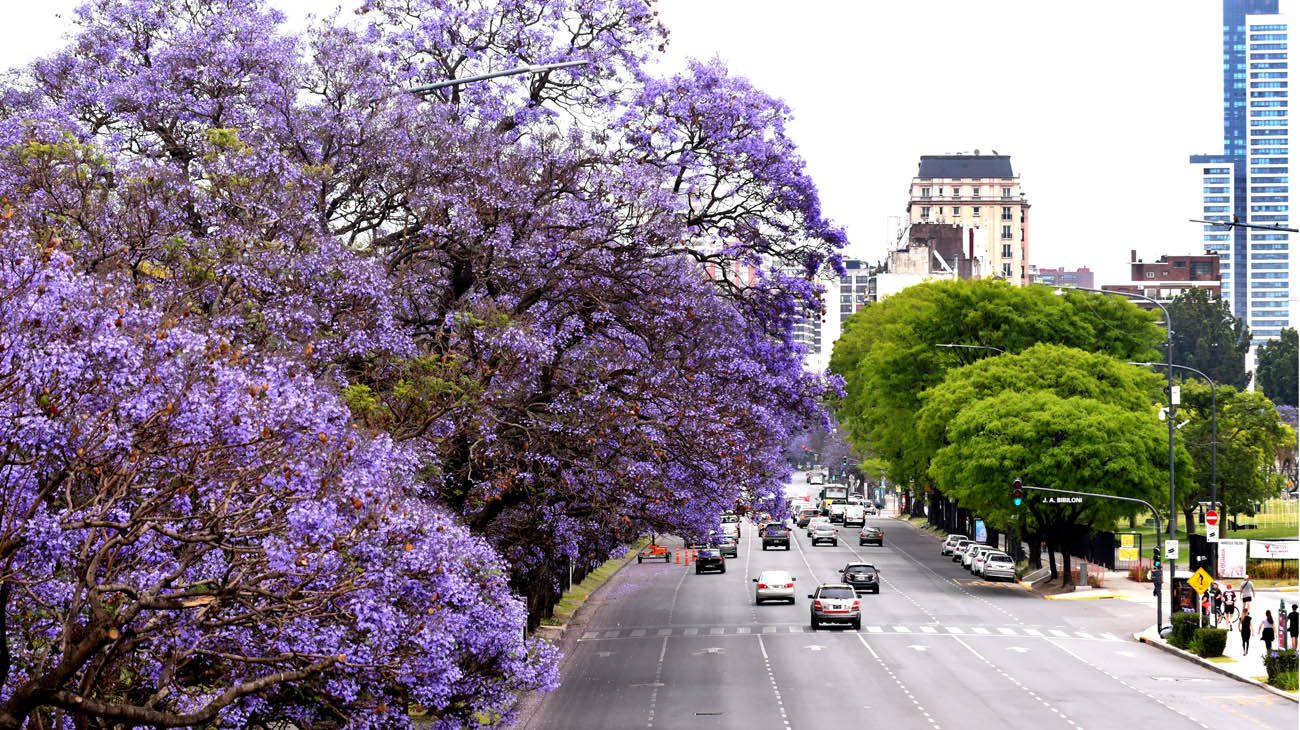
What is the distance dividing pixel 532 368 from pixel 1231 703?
16.1 meters

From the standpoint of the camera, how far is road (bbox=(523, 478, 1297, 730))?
105 ft

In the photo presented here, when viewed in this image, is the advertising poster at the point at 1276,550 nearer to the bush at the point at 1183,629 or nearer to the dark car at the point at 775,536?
the bush at the point at 1183,629

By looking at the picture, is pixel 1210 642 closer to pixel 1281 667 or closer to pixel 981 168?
pixel 1281 667

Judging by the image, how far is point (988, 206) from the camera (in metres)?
198

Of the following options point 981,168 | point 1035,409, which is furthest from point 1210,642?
point 981,168

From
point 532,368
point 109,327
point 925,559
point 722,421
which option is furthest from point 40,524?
point 925,559

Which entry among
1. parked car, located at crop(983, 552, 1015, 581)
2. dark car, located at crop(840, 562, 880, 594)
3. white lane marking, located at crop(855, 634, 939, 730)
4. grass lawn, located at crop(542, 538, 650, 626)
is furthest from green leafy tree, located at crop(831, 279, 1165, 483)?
white lane marking, located at crop(855, 634, 939, 730)

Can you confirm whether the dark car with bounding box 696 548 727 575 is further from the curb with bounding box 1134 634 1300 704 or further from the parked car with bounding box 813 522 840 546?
the curb with bounding box 1134 634 1300 704

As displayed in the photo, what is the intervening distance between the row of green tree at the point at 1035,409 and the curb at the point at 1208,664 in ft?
52.6

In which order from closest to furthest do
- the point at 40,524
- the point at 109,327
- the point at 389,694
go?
1. the point at 40,524
2. the point at 109,327
3. the point at 389,694

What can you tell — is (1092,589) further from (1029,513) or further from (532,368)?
(532,368)

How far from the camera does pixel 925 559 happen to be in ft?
291

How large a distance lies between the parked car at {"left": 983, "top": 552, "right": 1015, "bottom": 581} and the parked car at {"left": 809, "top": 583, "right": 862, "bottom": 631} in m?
24.6

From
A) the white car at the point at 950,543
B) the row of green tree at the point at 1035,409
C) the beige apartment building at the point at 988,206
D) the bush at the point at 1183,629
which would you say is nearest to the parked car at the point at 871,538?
the row of green tree at the point at 1035,409
